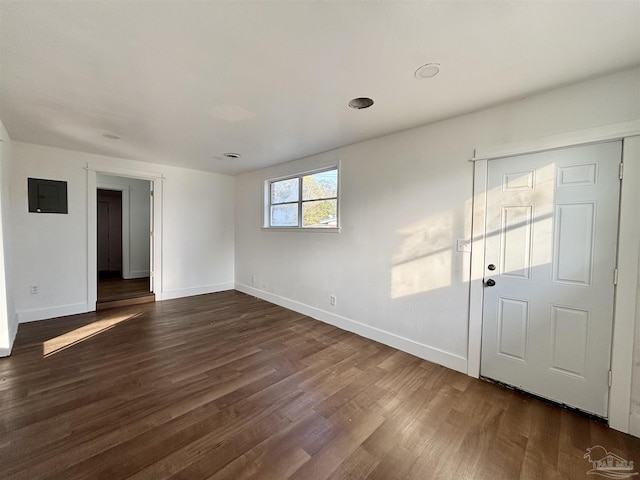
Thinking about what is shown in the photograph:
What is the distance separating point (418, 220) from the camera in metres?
2.82

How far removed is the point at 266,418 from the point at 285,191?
3.51 m

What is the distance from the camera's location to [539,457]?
1582 millimetres

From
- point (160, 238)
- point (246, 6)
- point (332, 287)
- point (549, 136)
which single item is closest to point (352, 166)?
point (332, 287)

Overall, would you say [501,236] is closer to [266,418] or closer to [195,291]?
[266,418]

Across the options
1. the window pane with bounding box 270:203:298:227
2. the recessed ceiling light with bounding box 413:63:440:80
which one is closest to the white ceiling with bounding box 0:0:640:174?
the recessed ceiling light with bounding box 413:63:440:80

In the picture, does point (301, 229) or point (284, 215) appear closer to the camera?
point (301, 229)

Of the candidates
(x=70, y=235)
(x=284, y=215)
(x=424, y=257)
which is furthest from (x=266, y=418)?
(x=70, y=235)

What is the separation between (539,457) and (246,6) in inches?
120

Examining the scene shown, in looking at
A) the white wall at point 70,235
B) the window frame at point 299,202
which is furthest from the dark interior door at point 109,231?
the window frame at point 299,202

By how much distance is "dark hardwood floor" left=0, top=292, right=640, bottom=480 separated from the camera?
4.91 feet

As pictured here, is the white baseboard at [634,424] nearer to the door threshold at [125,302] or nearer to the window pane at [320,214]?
the window pane at [320,214]

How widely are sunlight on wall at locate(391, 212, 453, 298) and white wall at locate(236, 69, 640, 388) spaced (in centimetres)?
1

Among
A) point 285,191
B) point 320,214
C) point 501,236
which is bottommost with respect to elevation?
point 501,236

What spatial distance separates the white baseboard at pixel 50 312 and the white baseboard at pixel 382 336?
2933 millimetres
